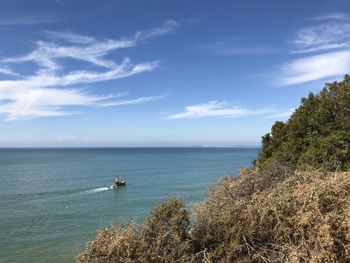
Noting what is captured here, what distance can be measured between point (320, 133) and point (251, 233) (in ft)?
41.7

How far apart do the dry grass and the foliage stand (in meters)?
7.01

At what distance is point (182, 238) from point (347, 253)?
13.7 ft

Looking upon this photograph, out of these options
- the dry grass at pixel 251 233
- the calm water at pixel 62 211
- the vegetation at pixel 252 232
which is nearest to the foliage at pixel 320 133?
the calm water at pixel 62 211

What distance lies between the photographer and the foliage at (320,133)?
19.2 m

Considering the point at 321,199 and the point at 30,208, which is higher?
the point at 321,199

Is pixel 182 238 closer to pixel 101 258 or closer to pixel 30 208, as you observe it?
pixel 101 258

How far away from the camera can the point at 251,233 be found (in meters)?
10.6

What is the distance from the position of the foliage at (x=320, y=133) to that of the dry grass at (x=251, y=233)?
276 inches

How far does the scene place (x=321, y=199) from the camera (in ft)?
35.9

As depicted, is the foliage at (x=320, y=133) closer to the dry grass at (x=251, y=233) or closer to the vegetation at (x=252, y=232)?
the vegetation at (x=252, y=232)

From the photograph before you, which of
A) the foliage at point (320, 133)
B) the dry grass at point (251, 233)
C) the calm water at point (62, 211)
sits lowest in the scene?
the calm water at point (62, 211)

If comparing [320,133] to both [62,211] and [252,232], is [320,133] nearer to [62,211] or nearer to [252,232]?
[252,232]

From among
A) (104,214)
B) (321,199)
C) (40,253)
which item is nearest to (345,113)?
(321,199)

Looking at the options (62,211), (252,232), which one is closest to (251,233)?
(252,232)
